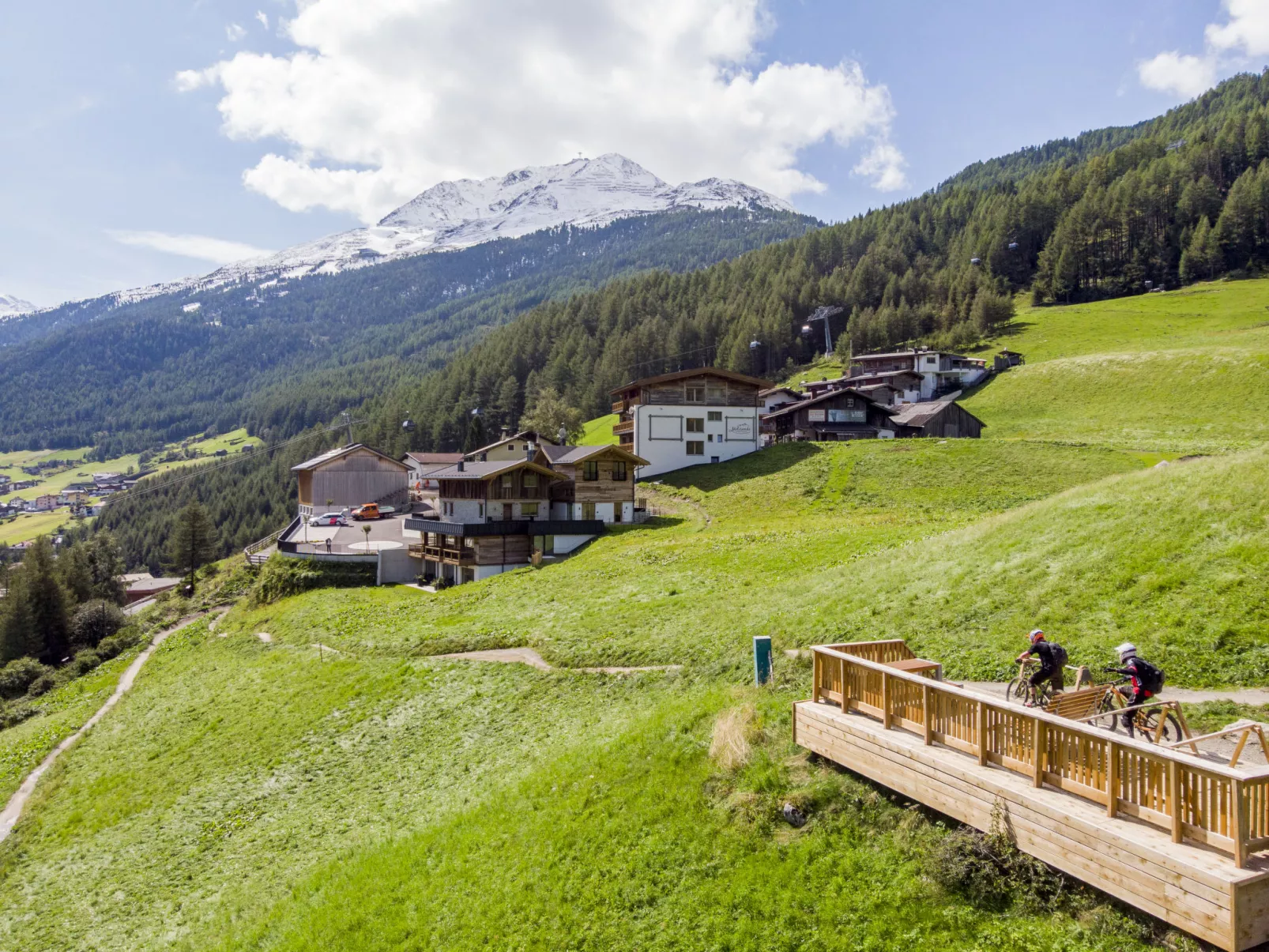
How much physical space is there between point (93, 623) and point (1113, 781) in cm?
8214

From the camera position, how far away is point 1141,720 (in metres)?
11.5

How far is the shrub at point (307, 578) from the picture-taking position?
56531 millimetres

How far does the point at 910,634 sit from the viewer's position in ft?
61.0

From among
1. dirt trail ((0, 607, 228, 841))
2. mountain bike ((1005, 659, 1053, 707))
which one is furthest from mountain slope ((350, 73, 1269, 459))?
mountain bike ((1005, 659, 1053, 707))

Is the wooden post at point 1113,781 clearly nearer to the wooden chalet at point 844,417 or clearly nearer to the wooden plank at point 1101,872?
the wooden plank at point 1101,872

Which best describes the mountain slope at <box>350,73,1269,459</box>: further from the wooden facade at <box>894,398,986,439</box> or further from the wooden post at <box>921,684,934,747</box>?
the wooden post at <box>921,684,934,747</box>

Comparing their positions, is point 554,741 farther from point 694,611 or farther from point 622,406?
point 622,406

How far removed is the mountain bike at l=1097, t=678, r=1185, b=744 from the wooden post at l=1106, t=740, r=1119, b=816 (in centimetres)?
225

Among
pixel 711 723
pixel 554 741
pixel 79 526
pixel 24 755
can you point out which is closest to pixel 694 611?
pixel 554 741

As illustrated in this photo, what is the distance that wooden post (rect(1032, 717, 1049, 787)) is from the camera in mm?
10188

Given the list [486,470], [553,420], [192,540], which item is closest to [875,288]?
[553,420]

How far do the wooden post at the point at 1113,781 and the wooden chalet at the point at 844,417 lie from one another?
241 feet

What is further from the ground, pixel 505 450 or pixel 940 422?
pixel 940 422

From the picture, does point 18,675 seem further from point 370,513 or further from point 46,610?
point 370,513
